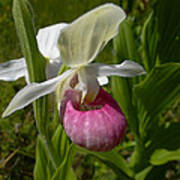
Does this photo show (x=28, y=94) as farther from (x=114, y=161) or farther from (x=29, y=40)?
(x=114, y=161)

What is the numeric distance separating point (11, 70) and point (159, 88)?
0.81 metres

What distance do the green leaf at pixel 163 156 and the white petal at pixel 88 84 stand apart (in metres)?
0.75

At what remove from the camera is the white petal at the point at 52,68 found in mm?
963

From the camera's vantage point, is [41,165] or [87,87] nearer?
[87,87]

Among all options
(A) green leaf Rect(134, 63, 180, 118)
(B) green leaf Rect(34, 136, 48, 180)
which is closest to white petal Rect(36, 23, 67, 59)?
(B) green leaf Rect(34, 136, 48, 180)

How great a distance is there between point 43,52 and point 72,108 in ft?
1.01

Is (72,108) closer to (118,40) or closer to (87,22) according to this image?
(87,22)

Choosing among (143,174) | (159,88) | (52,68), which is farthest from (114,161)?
(52,68)

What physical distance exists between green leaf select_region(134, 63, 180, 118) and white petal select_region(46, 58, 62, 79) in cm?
51

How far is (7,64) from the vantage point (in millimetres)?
898

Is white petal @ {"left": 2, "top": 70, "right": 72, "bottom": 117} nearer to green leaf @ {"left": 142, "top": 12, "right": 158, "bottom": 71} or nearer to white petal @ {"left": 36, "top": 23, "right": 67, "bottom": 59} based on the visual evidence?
Answer: white petal @ {"left": 36, "top": 23, "right": 67, "bottom": 59}

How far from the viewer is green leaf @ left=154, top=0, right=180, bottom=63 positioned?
4.95ft

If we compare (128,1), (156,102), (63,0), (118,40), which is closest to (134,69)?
(156,102)

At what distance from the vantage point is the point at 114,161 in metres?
1.45
